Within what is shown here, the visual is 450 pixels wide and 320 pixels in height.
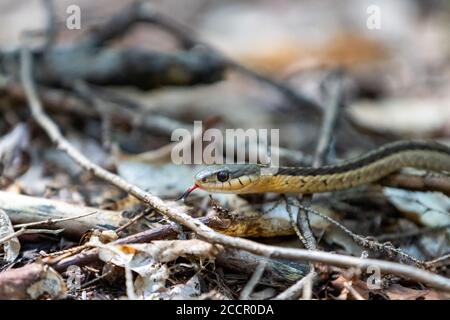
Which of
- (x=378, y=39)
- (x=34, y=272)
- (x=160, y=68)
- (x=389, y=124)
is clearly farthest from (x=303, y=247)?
(x=378, y=39)

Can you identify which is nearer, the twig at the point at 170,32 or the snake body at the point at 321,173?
the snake body at the point at 321,173

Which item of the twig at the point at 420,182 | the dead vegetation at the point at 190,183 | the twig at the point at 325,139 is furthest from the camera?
→ the twig at the point at 420,182

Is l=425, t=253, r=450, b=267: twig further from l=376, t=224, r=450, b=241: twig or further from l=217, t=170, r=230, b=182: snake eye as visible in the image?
l=217, t=170, r=230, b=182: snake eye

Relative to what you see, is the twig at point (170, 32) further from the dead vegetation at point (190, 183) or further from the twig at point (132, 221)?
the twig at point (132, 221)

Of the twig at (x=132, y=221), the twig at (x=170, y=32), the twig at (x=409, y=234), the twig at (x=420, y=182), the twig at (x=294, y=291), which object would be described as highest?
the twig at (x=170, y=32)

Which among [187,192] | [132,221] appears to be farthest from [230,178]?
[132,221]

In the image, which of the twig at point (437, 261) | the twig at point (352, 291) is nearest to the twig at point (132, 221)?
the twig at point (352, 291)

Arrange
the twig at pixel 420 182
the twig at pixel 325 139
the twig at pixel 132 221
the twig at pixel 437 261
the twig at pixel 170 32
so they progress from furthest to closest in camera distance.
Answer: the twig at pixel 170 32 < the twig at pixel 420 182 < the twig at pixel 325 139 < the twig at pixel 132 221 < the twig at pixel 437 261
